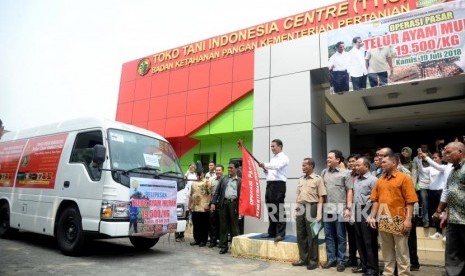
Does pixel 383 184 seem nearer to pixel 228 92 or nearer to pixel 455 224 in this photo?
pixel 455 224

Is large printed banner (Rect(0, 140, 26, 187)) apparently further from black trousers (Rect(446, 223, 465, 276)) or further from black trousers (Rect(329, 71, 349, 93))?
black trousers (Rect(446, 223, 465, 276))

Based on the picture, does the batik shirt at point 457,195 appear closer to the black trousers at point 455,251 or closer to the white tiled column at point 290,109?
the black trousers at point 455,251

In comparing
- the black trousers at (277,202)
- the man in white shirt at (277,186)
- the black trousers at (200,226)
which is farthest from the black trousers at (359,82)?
the black trousers at (200,226)

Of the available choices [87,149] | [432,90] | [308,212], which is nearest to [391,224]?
[308,212]

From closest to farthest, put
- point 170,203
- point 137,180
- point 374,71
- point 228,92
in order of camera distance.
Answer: point 137,180 < point 170,203 < point 374,71 < point 228,92

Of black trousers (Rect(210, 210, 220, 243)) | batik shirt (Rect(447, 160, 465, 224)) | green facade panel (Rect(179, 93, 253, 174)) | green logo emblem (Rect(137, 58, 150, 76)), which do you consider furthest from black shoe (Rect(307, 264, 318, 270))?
green logo emblem (Rect(137, 58, 150, 76))

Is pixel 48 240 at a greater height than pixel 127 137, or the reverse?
pixel 127 137

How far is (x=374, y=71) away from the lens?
7.06 meters

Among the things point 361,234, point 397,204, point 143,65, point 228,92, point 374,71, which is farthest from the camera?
point 143,65

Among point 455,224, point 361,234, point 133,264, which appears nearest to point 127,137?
point 133,264

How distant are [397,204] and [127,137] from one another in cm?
462

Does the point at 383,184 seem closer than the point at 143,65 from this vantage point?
Yes

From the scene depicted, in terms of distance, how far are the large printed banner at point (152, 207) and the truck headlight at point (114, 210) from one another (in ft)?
0.36

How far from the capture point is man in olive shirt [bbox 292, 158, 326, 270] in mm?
5406
